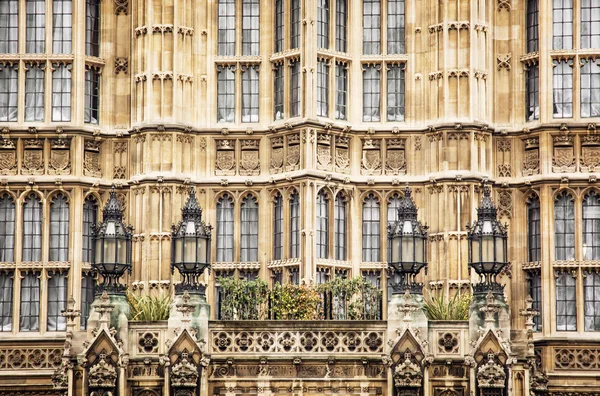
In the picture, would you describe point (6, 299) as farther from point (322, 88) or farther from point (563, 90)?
point (563, 90)

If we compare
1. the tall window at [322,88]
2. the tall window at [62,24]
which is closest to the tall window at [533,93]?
the tall window at [322,88]

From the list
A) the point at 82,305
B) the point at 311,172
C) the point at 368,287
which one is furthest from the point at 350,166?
the point at 82,305

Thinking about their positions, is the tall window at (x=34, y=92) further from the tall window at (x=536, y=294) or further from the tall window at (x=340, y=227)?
the tall window at (x=536, y=294)

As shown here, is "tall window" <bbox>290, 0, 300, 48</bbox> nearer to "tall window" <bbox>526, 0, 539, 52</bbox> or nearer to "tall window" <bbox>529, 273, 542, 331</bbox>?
"tall window" <bbox>526, 0, 539, 52</bbox>

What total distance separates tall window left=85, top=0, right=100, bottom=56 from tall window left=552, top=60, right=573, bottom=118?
1558 centimetres

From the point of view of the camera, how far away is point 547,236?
6097 cm

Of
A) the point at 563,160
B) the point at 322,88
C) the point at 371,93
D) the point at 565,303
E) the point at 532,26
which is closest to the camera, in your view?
the point at 565,303

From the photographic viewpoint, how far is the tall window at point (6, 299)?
61.7m

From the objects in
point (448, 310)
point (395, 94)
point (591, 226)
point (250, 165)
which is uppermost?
point (395, 94)

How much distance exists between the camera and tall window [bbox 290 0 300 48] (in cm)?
6181

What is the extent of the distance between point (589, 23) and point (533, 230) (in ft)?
23.5

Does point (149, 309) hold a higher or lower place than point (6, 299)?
lower

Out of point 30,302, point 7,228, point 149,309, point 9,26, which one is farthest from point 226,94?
point 149,309

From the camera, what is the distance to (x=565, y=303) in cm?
6075
